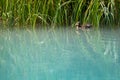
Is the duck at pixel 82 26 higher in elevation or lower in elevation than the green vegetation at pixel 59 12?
lower

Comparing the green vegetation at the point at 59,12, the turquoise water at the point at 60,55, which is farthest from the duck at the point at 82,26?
the turquoise water at the point at 60,55

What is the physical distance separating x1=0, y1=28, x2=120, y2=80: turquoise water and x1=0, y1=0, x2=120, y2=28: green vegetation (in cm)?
30

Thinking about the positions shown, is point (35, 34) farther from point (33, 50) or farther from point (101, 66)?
point (101, 66)

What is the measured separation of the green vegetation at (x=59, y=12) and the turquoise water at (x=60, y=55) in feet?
0.99

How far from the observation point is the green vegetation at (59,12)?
4703 millimetres

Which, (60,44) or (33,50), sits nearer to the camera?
(33,50)

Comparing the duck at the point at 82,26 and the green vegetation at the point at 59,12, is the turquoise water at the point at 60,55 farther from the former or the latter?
the green vegetation at the point at 59,12

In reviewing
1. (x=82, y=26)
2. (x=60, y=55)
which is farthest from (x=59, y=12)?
(x=60, y=55)

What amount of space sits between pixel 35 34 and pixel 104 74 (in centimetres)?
192

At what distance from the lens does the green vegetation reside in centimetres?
470

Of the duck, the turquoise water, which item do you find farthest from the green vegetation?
the turquoise water

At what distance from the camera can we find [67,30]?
4578mm

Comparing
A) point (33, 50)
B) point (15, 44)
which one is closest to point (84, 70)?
point (33, 50)

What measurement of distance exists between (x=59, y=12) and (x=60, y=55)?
1756 millimetres
